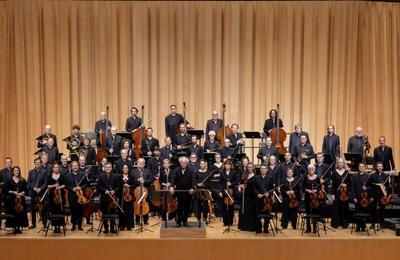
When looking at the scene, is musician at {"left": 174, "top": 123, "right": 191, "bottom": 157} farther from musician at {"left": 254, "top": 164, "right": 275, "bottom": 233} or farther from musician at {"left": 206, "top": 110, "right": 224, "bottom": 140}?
musician at {"left": 254, "top": 164, "right": 275, "bottom": 233}

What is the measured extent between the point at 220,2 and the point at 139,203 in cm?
573

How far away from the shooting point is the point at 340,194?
10.4 m

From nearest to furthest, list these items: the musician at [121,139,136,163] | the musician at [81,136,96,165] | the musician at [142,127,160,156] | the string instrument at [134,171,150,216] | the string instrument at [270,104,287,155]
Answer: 1. the string instrument at [134,171,150,216]
2. the musician at [121,139,136,163]
3. the musician at [81,136,96,165]
4. the musician at [142,127,160,156]
5. the string instrument at [270,104,287,155]

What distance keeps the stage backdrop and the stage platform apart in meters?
4.67

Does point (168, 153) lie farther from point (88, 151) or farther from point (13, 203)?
point (13, 203)

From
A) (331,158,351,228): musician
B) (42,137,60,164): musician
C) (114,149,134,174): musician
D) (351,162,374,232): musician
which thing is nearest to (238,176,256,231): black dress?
(331,158,351,228): musician

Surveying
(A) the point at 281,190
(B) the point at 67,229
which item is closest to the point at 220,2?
(A) the point at 281,190

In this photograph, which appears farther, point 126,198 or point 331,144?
point 331,144

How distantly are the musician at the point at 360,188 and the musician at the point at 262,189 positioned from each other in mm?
1303

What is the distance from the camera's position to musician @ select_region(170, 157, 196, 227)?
10.0m

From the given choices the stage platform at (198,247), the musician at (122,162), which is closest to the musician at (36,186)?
the stage platform at (198,247)

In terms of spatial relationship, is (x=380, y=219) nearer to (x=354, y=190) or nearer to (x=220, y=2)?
(x=354, y=190)

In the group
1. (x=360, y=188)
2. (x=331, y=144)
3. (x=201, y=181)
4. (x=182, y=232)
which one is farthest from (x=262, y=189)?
(x=331, y=144)

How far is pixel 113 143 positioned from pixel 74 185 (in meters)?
1.40
